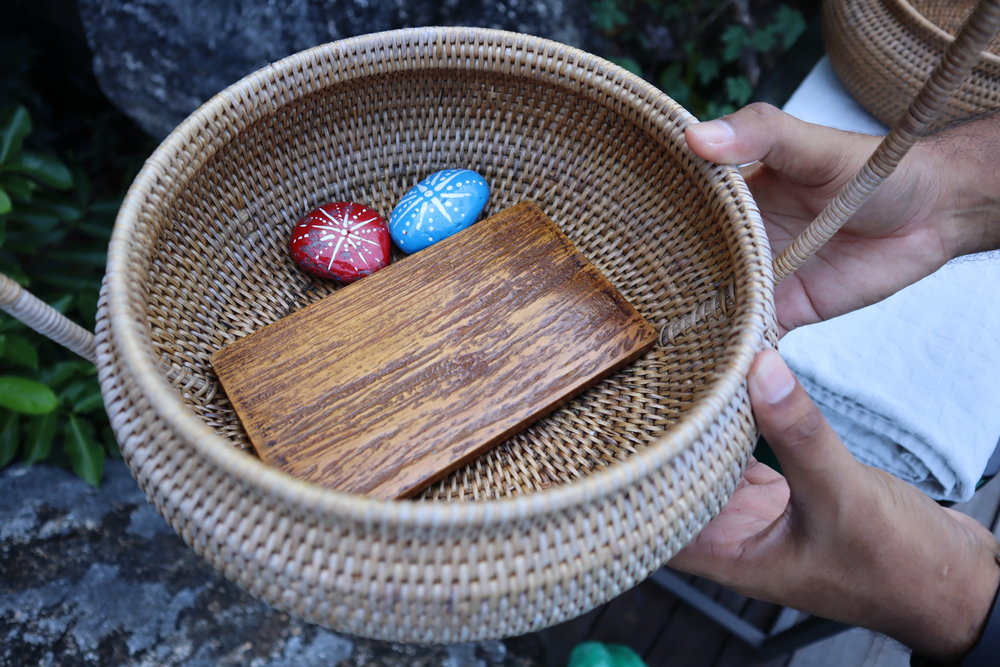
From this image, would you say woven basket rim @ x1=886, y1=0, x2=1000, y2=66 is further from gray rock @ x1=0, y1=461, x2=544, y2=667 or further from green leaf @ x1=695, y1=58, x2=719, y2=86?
gray rock @ x1=0, y1=461, x2=544, y2=667

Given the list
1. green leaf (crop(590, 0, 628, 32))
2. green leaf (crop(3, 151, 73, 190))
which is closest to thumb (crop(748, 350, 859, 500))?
green leaf (crop(3, 151, 73, 190))

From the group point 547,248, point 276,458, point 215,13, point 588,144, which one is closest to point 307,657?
point 276,458

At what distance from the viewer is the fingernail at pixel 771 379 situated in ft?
2.07

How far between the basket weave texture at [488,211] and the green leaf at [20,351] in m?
0.41

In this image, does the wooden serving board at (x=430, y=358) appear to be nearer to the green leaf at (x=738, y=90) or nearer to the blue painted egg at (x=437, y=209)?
the blue painted egg at (x=437, y=209)

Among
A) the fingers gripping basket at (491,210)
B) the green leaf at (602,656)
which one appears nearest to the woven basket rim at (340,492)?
the fingers gripping basket at (491,210)

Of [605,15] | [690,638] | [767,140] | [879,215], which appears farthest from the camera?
[605,15]

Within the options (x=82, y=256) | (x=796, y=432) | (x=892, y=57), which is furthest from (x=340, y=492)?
(x=892, y=57)

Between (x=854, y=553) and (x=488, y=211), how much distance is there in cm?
66

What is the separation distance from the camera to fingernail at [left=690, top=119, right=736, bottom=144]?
77 cm

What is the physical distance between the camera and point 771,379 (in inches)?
24.9

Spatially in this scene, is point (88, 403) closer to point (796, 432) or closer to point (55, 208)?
point (55, 208)

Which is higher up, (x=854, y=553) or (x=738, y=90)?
(x=738, y=90)

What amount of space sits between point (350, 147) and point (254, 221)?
175mm
